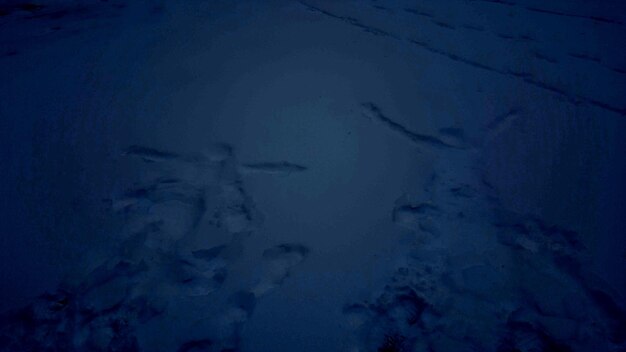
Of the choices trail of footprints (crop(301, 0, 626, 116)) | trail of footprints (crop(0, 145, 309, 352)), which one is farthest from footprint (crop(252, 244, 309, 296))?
trail of footprints (crop(301, 0, 626, 116))

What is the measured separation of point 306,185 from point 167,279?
799 millimetres

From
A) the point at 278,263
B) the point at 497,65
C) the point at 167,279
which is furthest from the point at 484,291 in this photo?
the point at 497,65

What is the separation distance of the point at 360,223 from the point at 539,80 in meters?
1.77

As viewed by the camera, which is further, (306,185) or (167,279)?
(306,185)

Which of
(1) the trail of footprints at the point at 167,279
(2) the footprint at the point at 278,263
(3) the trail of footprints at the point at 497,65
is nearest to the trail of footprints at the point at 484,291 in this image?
(2) the footprint at the point at 278,263

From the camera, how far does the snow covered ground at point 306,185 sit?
4.66 feet

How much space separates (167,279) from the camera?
149 centimetres

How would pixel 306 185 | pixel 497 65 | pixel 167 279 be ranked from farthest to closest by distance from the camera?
pixel 497 65 → pixel 306 185 → pixel 167 279

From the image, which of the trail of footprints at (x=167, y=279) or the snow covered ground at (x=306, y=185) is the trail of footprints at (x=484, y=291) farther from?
the trail of footprints at (x=167, y=279)

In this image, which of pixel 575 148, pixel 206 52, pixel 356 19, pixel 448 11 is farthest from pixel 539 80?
pixel 206 52

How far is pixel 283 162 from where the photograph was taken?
195 centimetres

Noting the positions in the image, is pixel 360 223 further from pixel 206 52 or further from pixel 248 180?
pixel 206 52

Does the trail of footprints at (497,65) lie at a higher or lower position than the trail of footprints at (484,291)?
higher

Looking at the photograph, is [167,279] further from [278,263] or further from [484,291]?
[484,291]
